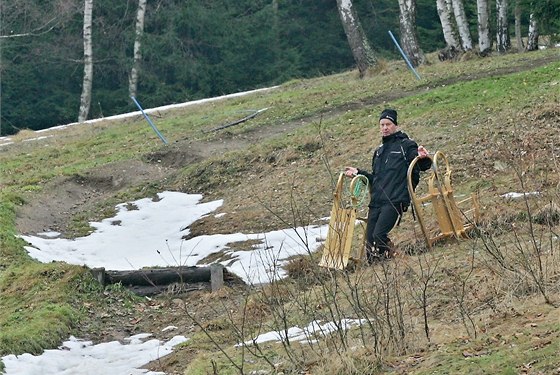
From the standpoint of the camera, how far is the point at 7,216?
56.0ft

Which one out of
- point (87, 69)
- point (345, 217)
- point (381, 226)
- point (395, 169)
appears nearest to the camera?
point (381, 226)

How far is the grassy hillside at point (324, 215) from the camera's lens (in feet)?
26.1

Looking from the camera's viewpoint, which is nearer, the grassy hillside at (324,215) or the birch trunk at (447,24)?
the grassy hillside at (324,215)

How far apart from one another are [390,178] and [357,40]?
1632cm

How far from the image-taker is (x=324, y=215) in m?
15.0

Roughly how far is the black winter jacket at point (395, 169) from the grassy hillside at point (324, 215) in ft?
2.09

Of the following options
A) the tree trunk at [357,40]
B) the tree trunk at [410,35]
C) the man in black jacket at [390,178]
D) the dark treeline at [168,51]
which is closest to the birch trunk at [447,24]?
the tree trunk at [410,35]

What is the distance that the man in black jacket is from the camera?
11.1 meters

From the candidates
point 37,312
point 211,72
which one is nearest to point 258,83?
point 211,72

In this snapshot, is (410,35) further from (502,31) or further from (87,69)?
(87,69)

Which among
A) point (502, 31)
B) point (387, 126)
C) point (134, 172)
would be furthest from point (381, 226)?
point (502, 31)

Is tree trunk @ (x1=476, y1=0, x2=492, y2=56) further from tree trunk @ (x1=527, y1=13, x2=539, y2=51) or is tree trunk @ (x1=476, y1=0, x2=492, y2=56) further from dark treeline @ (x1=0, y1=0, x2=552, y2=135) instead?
dark treeline @ (x1=0, y1=0, x2=552, y2=135)

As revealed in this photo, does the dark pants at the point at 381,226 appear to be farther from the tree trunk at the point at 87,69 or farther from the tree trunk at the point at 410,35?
the tree trunk at the point at 87,69

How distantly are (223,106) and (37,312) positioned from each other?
15.7 meters
